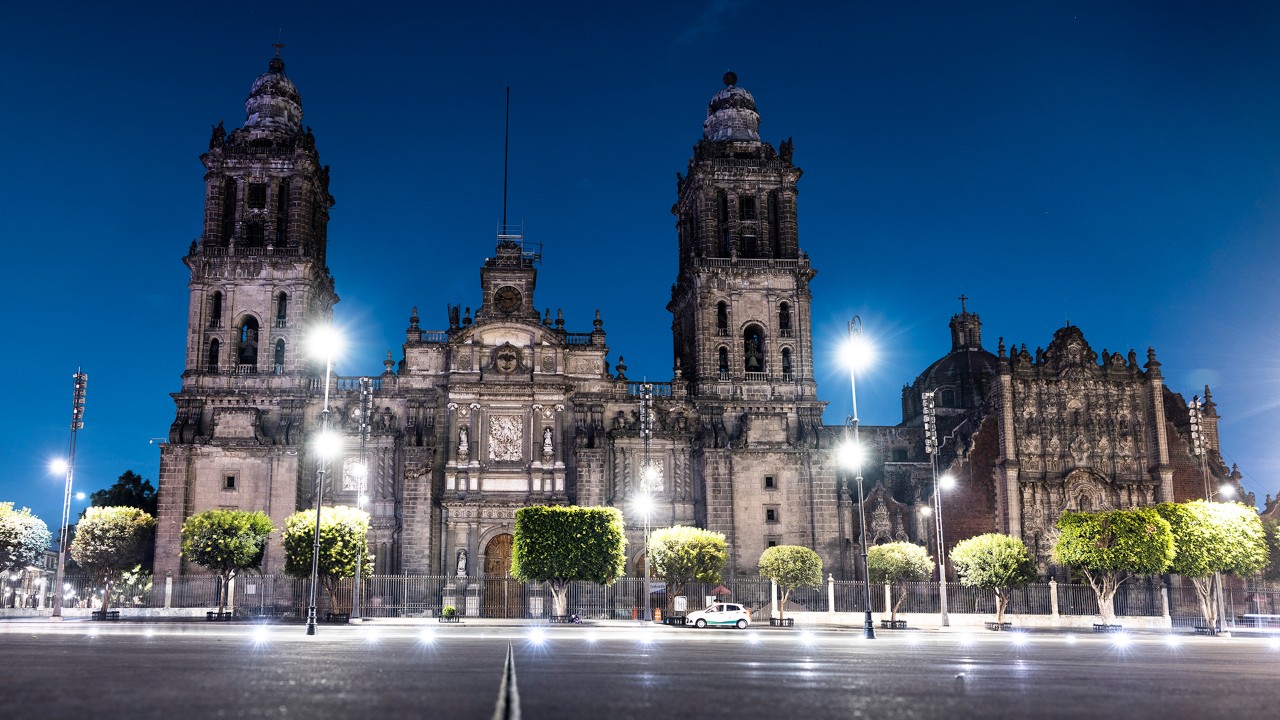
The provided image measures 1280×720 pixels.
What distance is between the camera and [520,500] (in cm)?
6200

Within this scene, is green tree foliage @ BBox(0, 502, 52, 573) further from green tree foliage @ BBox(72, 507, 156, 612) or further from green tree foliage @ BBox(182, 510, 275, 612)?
green tree foliage @ BBox(182, 510, 275, 612)

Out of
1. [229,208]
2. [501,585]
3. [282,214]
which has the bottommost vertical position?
[501,585]

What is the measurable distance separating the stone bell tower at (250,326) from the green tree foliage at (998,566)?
37.9 metres

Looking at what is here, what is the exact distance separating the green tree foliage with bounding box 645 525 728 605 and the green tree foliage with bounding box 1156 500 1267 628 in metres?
21.7

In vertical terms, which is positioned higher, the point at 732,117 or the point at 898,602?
the point at 732,117

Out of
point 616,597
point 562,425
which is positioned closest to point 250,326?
point 562,425

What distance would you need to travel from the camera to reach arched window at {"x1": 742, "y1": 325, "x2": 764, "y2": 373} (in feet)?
224

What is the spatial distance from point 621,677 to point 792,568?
35513 mm

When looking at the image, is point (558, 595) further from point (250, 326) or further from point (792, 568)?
point (250, 326)

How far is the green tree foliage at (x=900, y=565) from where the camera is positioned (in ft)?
178

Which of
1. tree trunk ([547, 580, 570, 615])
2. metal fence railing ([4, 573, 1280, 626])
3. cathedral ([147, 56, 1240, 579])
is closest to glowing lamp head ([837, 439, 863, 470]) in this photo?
cathedral ([147, 56, 1240, 579])

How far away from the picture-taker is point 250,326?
219 ft

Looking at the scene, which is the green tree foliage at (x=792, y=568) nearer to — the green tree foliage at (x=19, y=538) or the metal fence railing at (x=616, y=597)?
the metal fence railing at (x=616, y=597)

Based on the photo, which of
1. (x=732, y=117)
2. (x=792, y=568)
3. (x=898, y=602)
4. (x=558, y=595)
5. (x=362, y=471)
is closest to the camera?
(x=898, y=602)
